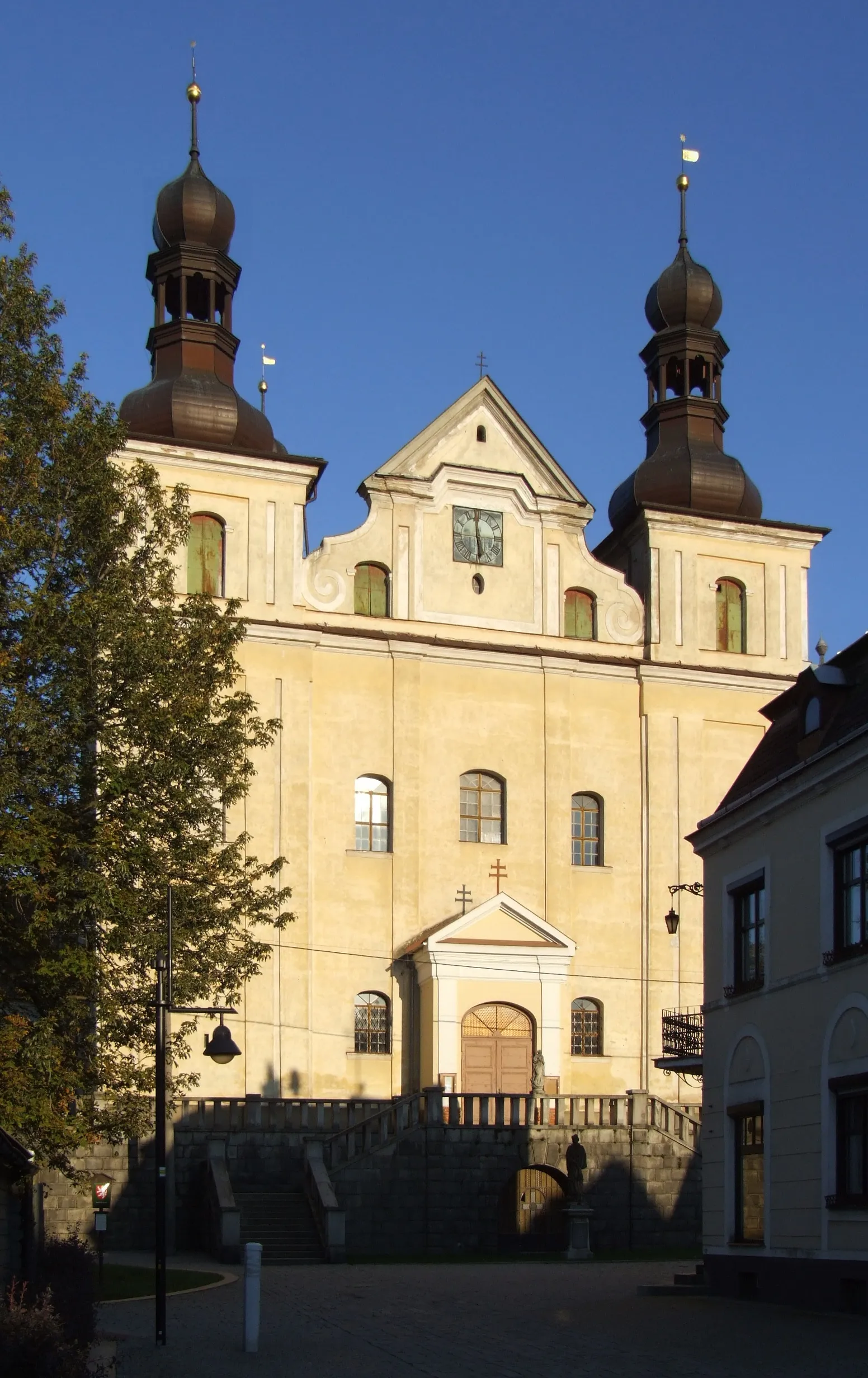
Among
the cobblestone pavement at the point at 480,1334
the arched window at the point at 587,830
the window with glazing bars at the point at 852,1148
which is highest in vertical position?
the arched window at the point at 587,830

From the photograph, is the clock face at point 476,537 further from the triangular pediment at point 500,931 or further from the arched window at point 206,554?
the triangular pediment at point 500,931

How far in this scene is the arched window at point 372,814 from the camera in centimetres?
3862

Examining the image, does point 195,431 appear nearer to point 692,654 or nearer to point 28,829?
point 692,654

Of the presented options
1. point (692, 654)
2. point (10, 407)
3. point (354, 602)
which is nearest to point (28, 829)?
point (10, 407)

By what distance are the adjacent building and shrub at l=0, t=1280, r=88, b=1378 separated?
980cm

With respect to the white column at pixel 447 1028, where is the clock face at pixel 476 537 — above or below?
above

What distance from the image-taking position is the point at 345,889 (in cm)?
3794

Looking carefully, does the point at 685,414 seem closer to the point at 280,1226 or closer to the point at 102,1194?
the point at 280,1226

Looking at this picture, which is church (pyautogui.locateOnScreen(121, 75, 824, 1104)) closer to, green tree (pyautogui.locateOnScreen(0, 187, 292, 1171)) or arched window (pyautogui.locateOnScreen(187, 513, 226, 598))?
arched window (pyautogui.locateOnScreen(187, 513, 226, 598))

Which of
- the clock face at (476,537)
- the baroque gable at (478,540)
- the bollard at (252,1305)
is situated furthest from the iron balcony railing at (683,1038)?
the bollard at (252,1305)

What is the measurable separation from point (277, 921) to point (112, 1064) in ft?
12.0

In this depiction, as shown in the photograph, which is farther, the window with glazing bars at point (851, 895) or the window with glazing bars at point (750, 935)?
the window with glazing bars at point (750, 935)

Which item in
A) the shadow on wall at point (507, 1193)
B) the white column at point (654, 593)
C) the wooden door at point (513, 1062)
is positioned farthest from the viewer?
the white column at point (654, 593)

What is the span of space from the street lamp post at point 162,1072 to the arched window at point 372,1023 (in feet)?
60.9
